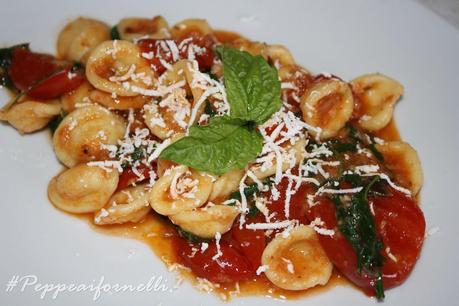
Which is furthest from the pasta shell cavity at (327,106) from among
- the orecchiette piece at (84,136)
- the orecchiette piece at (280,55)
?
the orecchiette piece at (84,136)

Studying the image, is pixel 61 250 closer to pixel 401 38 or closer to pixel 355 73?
pixel 355 73

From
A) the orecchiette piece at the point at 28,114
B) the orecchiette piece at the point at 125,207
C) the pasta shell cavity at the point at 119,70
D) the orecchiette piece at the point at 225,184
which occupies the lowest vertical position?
the orecchiette piece at the point at 125,207

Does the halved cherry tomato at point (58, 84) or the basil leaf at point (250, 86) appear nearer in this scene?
the basil leaf at point (250, 86)

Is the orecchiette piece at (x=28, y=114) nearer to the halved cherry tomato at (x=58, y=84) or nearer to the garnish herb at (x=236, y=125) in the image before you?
the halved cherry tomato at (x=58, y=84)

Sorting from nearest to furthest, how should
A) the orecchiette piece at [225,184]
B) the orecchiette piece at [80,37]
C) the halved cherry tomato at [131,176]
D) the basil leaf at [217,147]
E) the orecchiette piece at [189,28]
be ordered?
the basil leaf at [217,147]
the orecchiette piece at [225,184]
the halved cherry tomato at [131,176]
the orecchiette piece at [80,37]
the orecchiette piece at [189,28]

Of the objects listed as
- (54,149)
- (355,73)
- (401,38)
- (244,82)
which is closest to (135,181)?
(54,149)

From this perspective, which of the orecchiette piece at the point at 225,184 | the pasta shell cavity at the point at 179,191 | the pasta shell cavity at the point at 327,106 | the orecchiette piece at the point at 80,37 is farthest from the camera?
the orecchiette piece at the point at 80,37
